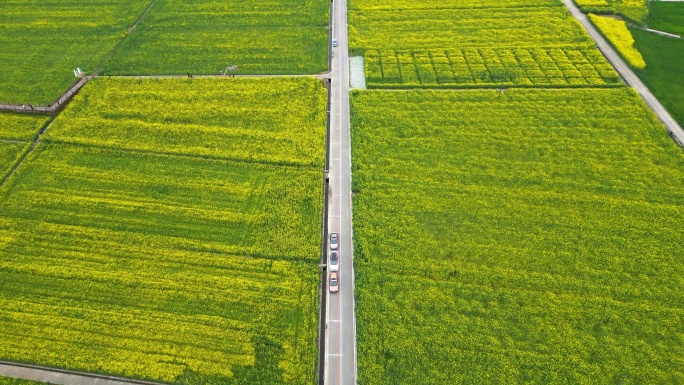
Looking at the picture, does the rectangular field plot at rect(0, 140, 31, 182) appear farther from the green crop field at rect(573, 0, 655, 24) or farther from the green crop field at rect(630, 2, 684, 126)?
the green crop field at rect(573, 0, 655, 24)

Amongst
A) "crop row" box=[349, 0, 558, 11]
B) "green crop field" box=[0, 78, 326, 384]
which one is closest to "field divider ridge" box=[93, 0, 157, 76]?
"green crop field" box=[0, 78, 326, 384]

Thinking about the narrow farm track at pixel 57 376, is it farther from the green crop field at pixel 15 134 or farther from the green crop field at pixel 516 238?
the green crop field at pixel 15 134

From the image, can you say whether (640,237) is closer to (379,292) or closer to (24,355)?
(379,292)

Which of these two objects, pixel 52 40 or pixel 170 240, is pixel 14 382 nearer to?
pixel 170 240

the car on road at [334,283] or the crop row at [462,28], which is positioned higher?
the crop row at [462,28]

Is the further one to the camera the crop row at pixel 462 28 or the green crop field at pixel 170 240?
the crop row at pixel 462 28

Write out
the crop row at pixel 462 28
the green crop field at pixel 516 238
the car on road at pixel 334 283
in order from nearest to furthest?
the green crop field at pixel 516 238, the car on road at pixel 334 283, the crop row at pixel 462 28

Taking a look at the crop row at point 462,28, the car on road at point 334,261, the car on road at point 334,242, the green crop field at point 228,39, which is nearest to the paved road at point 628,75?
the crop row at point 462,28
